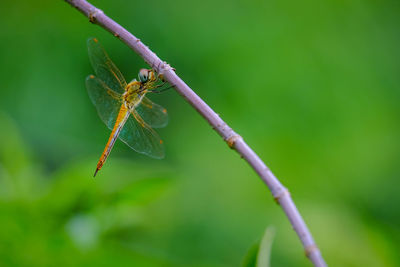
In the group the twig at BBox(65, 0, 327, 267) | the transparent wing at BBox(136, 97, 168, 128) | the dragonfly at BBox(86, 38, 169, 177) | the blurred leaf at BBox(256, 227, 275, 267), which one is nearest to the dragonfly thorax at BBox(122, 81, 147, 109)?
the dragonfly at BBox(86, 38, 169, 177)

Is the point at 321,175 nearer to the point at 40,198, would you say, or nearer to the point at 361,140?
the point at 361,140

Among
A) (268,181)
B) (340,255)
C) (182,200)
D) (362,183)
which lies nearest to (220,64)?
(182,200)

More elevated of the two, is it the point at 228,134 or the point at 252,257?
the point at 228,134

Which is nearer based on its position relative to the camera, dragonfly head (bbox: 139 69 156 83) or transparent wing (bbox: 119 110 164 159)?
dragonfly head (bbox: 139 69 156 83)

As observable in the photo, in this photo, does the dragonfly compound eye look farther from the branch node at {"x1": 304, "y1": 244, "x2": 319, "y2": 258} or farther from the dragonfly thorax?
the branch node at {"x1": 304, "y1": 244, "x2": 319, "y2": 258}

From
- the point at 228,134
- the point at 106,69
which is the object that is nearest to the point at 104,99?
the point at 106,69

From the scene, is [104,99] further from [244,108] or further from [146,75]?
[244,108]
